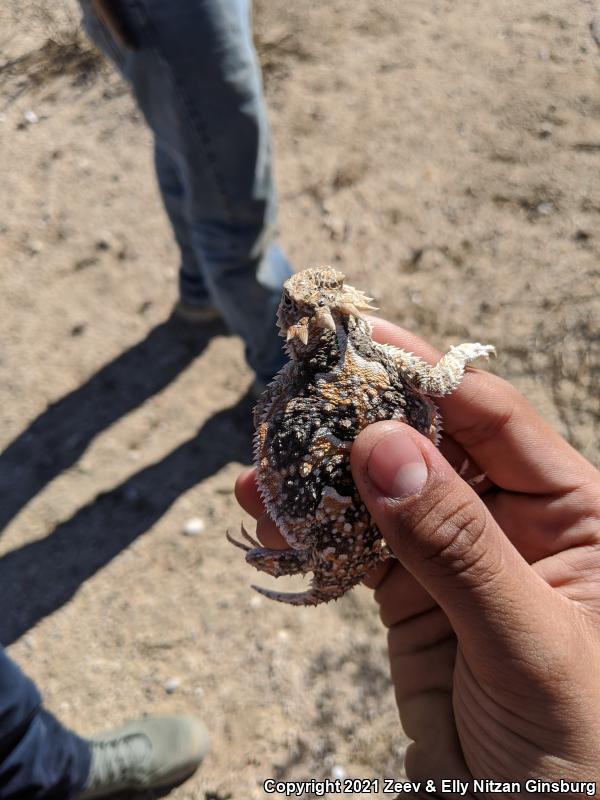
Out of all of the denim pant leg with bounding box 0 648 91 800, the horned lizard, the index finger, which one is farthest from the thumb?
the denim pant leg with bounding box 0 648 91 800

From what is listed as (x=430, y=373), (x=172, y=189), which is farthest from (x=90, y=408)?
(x=430, y=373)

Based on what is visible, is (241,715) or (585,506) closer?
(585,506)

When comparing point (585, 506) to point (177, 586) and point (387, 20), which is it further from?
point (387, 20)

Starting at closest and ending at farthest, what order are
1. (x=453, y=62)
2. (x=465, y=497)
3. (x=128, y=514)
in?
(x=465, y=497)
(x=128, y=514)
(x=453, y=62)

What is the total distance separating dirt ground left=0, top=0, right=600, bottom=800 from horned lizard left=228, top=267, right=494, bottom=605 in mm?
1535

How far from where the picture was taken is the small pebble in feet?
14.4

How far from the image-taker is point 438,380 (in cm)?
270

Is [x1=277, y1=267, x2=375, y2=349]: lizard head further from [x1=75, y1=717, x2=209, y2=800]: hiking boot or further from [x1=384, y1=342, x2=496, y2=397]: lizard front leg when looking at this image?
[x1=75, y1=717, x2=209, y2=800]: hiking boot

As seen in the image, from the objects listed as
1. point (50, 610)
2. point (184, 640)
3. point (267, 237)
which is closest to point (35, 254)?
point (267, 237)

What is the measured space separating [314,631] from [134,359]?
244 cm

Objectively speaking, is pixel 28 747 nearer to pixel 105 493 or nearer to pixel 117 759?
pixel 117 759

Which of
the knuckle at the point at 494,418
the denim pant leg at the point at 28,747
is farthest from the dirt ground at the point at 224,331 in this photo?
the knuckle at the point at 494,418

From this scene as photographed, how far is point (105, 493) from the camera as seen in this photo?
15.0 ft

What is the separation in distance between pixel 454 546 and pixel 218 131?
2.53 m
